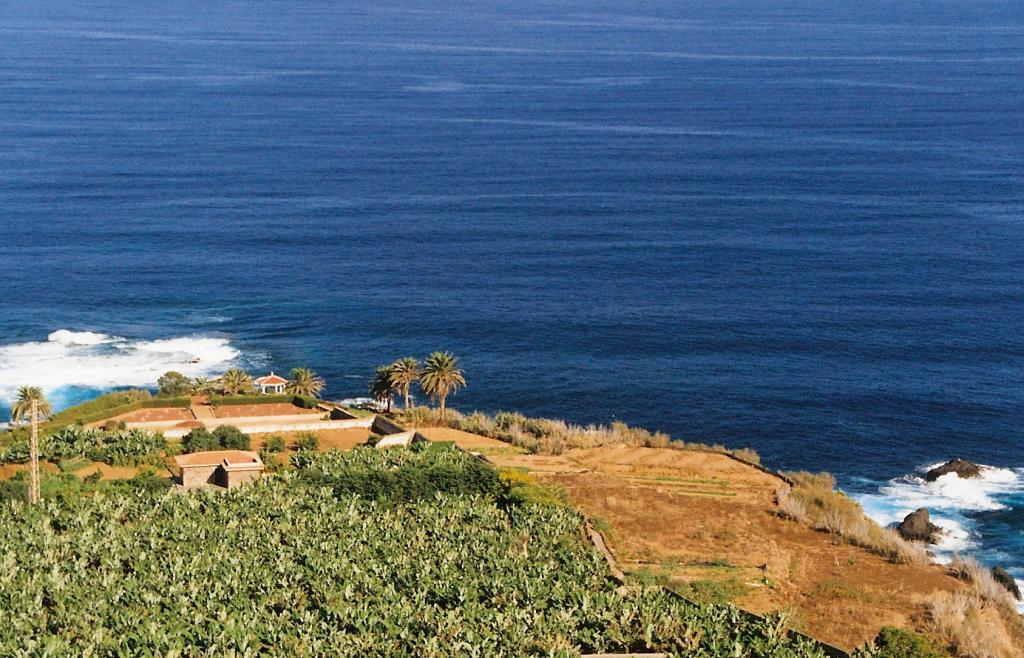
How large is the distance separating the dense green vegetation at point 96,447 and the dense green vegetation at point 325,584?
752 centimetres

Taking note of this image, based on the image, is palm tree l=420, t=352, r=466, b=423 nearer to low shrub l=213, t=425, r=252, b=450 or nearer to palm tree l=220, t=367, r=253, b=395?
palm tree l=220, t=367, r=253, b=395

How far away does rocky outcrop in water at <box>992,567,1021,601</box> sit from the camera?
63.3 meters

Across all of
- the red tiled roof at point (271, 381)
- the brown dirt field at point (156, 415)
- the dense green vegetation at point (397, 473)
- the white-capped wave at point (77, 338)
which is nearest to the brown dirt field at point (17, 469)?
the brown dirt field at point (156, 415)

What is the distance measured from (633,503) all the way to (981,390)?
39843 millimetres

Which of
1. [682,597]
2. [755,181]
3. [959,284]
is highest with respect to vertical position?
[755,181]

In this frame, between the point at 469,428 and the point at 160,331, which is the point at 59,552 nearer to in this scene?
the point at 469,428

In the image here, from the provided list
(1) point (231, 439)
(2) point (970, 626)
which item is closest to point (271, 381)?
(1) point (231, 439)

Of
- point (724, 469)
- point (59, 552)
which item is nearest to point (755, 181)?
point (724, 469)

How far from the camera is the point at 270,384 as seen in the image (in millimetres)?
89250

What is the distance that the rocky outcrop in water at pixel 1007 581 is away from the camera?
6334 cm

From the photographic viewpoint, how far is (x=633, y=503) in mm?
66750

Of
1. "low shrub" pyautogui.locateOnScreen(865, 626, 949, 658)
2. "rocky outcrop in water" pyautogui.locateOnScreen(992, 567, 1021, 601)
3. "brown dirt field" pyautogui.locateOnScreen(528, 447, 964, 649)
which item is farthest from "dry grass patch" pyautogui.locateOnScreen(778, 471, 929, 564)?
"low shrub" pyautogui.locateOnScreen(865, 626, 949, 658)

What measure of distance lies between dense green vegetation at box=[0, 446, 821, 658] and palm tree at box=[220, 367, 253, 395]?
23.9m

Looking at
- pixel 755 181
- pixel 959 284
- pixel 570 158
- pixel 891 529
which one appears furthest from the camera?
pixel 570 158
